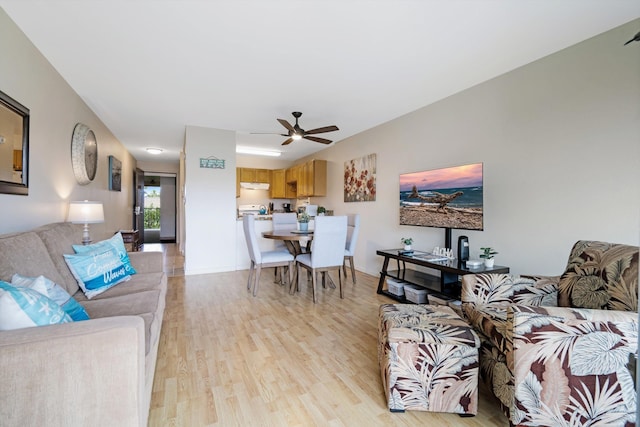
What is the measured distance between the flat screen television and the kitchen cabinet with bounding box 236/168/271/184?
4.53m

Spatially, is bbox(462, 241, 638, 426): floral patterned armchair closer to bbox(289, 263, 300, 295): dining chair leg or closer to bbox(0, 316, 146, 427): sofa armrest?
bbox(0, 316, 146, 427): sofa armrest

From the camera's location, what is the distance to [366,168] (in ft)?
14.9

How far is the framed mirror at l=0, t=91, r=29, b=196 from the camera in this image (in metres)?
1.79


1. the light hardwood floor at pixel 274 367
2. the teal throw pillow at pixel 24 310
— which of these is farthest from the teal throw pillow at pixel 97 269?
the teal throw pillow at pixel 24 310

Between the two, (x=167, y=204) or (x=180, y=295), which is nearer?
(x=180, y=295)

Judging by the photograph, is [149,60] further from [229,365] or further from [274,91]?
[229,365]

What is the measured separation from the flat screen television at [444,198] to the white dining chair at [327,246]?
0.88m

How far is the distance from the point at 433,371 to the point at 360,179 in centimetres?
358

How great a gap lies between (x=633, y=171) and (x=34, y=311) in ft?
11.2

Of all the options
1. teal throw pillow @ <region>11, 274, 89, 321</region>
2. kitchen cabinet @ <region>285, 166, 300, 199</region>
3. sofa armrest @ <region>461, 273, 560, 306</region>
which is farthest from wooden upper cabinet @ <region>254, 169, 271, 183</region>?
sofa armrest @ <region>461, 273, 560, 306</region>

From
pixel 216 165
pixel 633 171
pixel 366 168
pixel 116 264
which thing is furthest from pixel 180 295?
pixel 633 171

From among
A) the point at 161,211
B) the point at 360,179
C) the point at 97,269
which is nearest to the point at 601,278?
the point at 97,269

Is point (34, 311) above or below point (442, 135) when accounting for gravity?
below

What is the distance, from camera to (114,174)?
15.4ft
